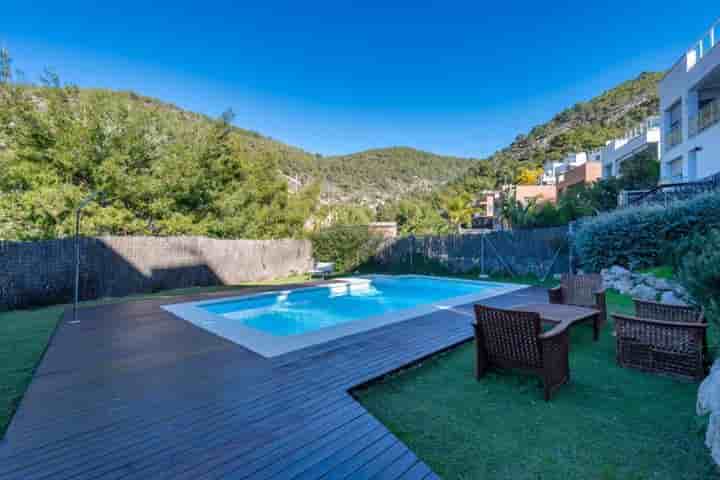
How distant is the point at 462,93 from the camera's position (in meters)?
24.8

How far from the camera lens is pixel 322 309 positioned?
29.5ft

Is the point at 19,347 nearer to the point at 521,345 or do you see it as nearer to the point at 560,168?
the point at 521,345

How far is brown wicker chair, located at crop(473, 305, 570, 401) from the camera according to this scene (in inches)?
118

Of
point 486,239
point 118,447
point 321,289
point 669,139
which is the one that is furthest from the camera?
point 669,139

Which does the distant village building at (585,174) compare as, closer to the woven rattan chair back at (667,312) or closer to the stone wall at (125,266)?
the stone wall at (125,266)

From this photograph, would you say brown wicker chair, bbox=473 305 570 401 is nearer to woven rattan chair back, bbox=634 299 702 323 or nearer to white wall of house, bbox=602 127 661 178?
woven rattan chair back, bbox=634 299 702 323

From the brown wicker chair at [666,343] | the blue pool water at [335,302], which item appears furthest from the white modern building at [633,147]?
the brown wicker chair at [666,343]

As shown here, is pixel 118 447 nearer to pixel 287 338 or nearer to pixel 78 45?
pixel 287 338

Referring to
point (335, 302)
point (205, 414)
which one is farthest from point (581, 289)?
point (335, 302)

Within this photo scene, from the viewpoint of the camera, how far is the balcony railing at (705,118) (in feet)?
37.7

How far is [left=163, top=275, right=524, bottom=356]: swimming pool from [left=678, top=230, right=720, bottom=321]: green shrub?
3600 mm

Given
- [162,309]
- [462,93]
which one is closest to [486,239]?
[162,309]

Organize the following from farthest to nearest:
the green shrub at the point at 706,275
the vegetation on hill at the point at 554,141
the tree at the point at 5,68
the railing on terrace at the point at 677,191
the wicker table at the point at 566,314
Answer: the vegetation on hill at the point at 554,141 < the tree at the point at 5,68 < the railing on terrace at the point at 677,191 < the wicker table at the point at 566,314 < the green shrub at the point at 706,275

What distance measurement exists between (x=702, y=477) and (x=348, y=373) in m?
2.50
